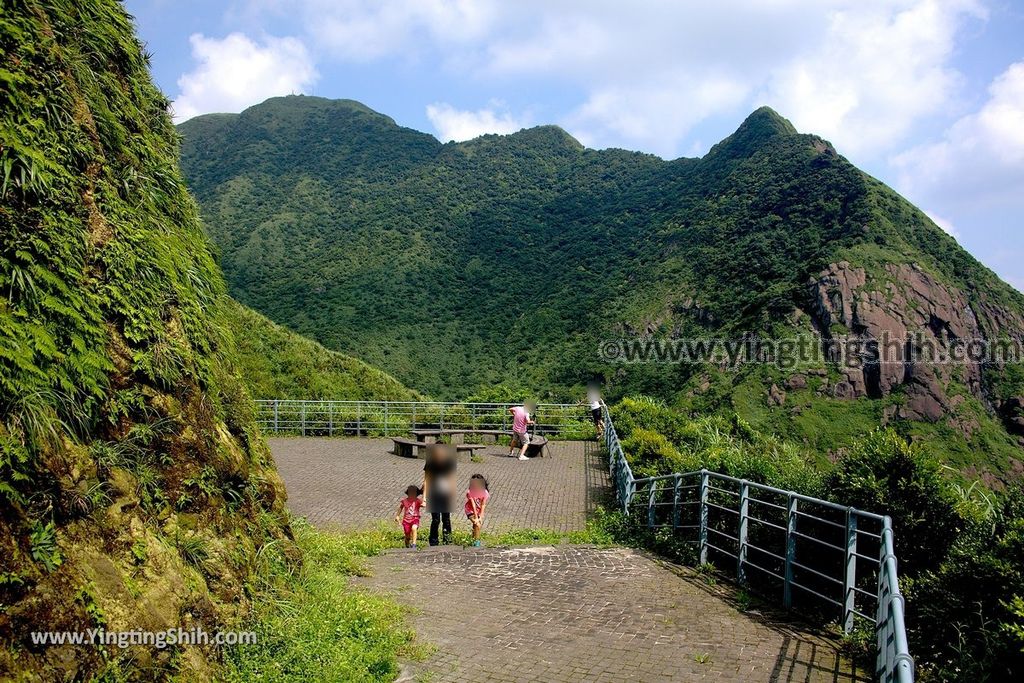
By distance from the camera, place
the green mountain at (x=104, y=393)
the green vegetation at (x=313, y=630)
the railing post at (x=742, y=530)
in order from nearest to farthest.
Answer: the green mountain at (x=104, y=393) → the green vegetation at (x=313, y=630) → the railing post at (x=742, y=530)

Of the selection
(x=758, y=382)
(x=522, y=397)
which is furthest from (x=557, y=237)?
(x=522, y=397)

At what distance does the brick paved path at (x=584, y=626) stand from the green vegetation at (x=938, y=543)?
69cm

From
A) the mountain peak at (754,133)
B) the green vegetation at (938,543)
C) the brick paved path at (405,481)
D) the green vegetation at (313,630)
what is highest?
the mountain peak at (754,133)

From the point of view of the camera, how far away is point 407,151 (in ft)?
403

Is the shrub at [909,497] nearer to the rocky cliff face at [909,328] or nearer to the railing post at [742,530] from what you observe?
the railing post at [742,530]

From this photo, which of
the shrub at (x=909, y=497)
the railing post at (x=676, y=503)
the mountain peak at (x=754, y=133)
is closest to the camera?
the shrub at (x=909, y=497)

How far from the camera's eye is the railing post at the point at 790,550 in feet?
19.1

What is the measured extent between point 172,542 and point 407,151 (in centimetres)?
12556

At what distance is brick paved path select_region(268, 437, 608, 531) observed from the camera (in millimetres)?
10992

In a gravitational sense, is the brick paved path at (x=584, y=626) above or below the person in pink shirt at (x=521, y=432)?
below

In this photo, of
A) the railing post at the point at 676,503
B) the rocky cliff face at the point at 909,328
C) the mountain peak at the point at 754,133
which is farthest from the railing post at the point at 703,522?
the mountain peak at the point at 754,133

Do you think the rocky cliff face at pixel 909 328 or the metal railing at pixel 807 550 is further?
the rocky cliff face at pixel 909 328

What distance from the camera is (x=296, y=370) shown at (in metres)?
31.0

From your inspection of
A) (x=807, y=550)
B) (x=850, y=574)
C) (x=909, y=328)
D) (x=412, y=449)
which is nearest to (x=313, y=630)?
(x=850, y=574)
